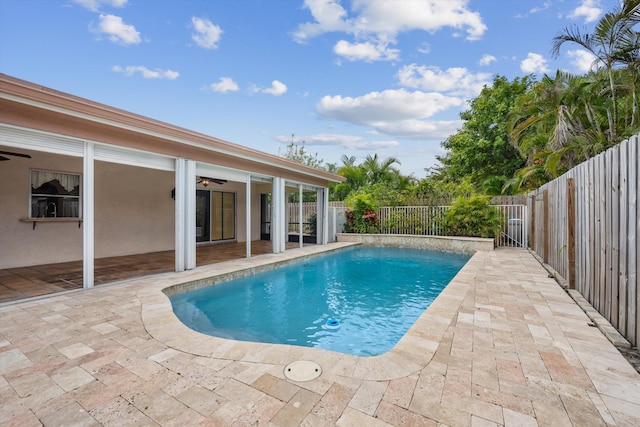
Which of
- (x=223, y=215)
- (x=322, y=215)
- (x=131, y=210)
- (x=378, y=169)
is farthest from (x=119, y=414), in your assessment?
(x=378, y=169)

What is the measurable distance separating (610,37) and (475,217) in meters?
6.22

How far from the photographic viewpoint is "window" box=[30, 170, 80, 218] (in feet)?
21.8

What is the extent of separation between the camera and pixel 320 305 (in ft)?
17.4

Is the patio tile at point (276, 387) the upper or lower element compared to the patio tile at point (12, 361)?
upper

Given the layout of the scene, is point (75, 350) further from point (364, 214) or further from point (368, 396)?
point (364, 214)

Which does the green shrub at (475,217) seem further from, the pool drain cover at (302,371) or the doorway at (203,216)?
the pool drain cover at (302,371)

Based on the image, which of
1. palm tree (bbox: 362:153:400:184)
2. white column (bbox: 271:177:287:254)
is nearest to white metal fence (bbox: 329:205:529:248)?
white column (bbox: 271:177:287:254)

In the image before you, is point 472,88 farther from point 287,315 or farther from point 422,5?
point 287,315

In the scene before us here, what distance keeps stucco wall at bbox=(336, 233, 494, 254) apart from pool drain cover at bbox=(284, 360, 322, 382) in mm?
9948

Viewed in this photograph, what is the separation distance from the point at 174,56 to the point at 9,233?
28.5ft

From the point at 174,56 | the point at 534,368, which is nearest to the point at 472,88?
the point at 174,56

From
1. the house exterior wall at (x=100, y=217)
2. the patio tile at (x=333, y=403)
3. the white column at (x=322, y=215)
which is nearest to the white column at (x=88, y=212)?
the house exterior wall at (x=100, y=217)

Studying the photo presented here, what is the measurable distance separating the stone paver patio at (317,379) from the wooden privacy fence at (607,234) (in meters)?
0.38

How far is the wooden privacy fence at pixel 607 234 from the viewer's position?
2699mm
